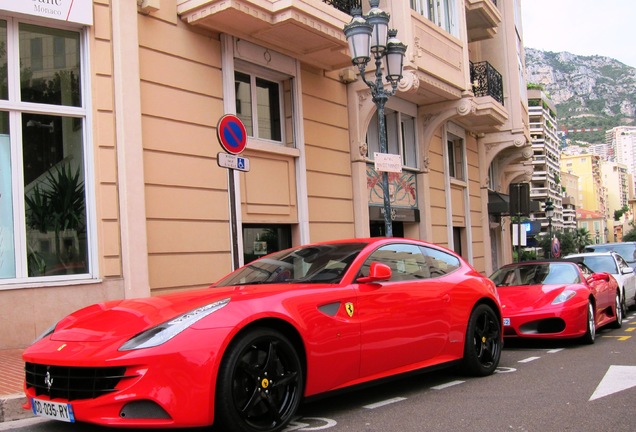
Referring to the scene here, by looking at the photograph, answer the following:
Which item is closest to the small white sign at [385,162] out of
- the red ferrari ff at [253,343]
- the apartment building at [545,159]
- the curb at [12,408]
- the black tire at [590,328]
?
the black tire at [590,328]

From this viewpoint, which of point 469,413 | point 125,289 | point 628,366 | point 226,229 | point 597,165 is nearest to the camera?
point 469,413

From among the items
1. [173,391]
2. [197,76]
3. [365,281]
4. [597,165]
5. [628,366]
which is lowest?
[628,366]

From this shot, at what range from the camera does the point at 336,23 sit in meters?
12.0

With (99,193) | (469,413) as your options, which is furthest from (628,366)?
(99,193)

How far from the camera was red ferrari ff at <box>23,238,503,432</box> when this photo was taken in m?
4.06

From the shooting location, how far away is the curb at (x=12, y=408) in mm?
5289

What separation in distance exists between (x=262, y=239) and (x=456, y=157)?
11.3 metres

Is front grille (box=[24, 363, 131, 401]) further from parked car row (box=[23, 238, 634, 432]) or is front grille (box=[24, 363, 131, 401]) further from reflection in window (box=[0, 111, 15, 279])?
reflection in window (box=[0, 111, 15, 279])

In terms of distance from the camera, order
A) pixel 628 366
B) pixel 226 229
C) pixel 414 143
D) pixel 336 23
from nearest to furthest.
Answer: pixel 628 366 < pixel 226 229 < pixel 336 23 < pixel 414 143

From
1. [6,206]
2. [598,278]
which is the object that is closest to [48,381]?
[6,206]

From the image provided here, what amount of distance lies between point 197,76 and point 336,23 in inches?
114

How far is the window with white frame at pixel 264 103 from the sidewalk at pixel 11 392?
623 centimetres

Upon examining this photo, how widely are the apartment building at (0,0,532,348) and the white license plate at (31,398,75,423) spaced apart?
10.4 ft

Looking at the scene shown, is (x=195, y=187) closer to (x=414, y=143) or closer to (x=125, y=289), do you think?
(x=125, y=289)
